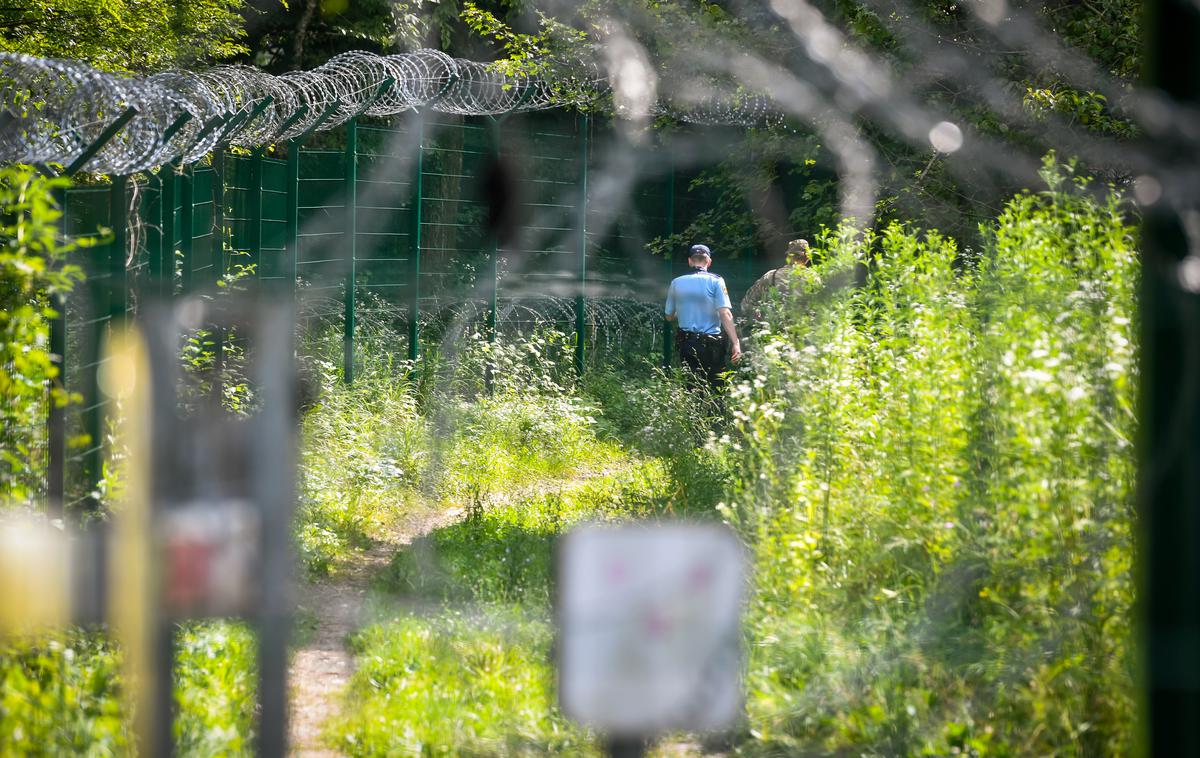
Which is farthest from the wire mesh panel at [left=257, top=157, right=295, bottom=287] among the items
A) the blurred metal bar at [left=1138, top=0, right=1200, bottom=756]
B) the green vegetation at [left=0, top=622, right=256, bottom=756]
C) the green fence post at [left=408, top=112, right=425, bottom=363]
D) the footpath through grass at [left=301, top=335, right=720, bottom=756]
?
the blurred metal bar at [left=1138, top=0, right=1200, bottom=756]

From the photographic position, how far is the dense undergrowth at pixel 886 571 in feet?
12.6

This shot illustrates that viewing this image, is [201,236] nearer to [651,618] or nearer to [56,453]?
[56,453]

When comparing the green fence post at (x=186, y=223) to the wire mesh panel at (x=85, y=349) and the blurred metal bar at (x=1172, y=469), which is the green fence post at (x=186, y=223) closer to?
the wire mesh panel at (x=85, y=349)

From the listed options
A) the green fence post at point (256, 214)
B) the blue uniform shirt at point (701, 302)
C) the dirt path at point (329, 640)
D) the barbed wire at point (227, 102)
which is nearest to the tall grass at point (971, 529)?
the dirt path at point (329, 640)

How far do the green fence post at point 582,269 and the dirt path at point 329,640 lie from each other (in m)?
4.95

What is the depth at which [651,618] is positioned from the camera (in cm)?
171

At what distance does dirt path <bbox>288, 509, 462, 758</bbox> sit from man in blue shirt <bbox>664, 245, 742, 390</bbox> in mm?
3282

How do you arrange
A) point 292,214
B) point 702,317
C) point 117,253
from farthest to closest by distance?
1. point 292,214
2. point 702,317
3. point 117,253

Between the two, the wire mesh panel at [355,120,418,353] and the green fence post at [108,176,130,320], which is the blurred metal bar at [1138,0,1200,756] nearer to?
the green fence post at [108,176,130,320]

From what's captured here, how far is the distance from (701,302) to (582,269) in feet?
8.65

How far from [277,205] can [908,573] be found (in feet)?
25.8

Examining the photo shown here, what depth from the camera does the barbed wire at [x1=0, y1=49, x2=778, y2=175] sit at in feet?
19.5

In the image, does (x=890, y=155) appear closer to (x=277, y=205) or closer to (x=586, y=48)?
(x=586, y=48)

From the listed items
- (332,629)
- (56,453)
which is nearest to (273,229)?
(332,629)
